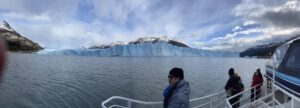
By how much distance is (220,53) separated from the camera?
127m

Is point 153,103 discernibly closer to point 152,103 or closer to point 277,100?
point 152,103

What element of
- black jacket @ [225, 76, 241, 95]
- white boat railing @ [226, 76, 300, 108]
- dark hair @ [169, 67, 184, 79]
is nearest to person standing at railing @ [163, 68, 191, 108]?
dark hair @ [169, 67, 184, 79]

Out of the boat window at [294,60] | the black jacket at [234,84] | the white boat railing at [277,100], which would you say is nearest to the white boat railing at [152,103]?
the black jacket at [234,84]

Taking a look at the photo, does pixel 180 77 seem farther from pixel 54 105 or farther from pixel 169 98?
Answer: pixel 54 105

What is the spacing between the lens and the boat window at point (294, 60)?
5477mm

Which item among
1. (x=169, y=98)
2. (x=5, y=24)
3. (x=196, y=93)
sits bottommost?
(x=196, y=93)

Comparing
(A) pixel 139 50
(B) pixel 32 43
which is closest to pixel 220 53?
(A) pixel 139 50

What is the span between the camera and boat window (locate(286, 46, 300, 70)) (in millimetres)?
5477

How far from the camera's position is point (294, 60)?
5.73 meters

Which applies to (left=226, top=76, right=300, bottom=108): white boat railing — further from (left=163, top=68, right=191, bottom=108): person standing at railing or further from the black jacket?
(left=163, top=68, right=191, bottom=108): person standing at railing

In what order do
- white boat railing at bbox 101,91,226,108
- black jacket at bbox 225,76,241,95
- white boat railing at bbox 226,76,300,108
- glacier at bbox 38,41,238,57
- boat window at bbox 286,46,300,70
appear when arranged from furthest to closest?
glacier at bbox 38,41,238,57
black jacket at bbox 225,76,241,95
boat window at bbox 286,46,300,70
white boat railing at bbox 101,91,226,108
white boat railing at bbox 226,76,300,108

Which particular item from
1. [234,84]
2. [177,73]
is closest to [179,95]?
[177,73]

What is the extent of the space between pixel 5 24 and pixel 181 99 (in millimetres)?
206108

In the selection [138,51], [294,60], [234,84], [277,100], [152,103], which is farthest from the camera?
[138,51]
